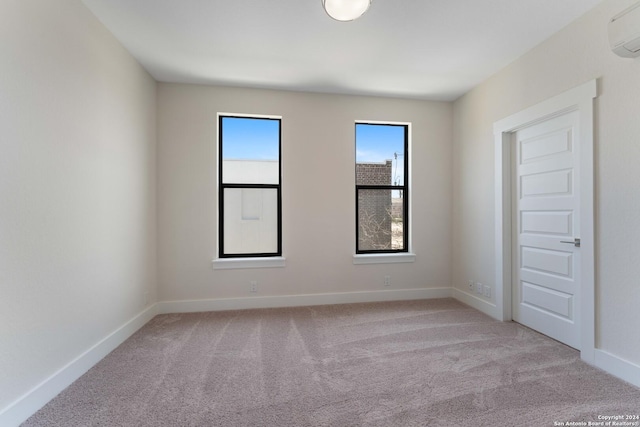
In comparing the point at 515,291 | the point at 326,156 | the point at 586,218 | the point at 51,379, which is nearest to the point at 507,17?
the point at 586,218

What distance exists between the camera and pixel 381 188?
3951mm

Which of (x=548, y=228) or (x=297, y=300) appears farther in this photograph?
(x=297, y=300)

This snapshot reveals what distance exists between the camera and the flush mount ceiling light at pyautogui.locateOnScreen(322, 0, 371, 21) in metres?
1.92

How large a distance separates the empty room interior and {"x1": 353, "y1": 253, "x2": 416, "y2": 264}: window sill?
2 centimetres

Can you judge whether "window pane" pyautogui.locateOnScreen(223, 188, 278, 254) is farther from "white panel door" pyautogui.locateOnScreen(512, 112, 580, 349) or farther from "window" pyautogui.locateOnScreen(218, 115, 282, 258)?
"white panel door" pyautogui.locateOnScreen(512, 112, 580, 349)

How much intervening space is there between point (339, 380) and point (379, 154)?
2835 millimetres

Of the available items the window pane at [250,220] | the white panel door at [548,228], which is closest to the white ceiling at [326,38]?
the white panel door at [548,228]

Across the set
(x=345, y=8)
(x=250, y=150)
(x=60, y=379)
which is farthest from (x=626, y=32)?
(x=60, y=379)

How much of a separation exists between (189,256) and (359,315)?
2.07 meters

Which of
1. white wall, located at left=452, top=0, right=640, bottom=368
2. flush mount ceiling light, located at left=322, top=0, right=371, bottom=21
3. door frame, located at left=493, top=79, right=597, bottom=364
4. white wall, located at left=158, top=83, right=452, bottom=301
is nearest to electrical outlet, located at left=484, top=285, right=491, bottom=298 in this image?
door frame, located at left=493, top=79, right=597, bottom=364

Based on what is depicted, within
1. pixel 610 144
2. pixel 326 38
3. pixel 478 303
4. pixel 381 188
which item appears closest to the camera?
pixel 610 144

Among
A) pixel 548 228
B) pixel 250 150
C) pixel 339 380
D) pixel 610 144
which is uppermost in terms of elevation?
pixel 250 150

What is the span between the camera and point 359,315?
331 centimetres

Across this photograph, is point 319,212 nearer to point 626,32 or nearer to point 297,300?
point 297,300
